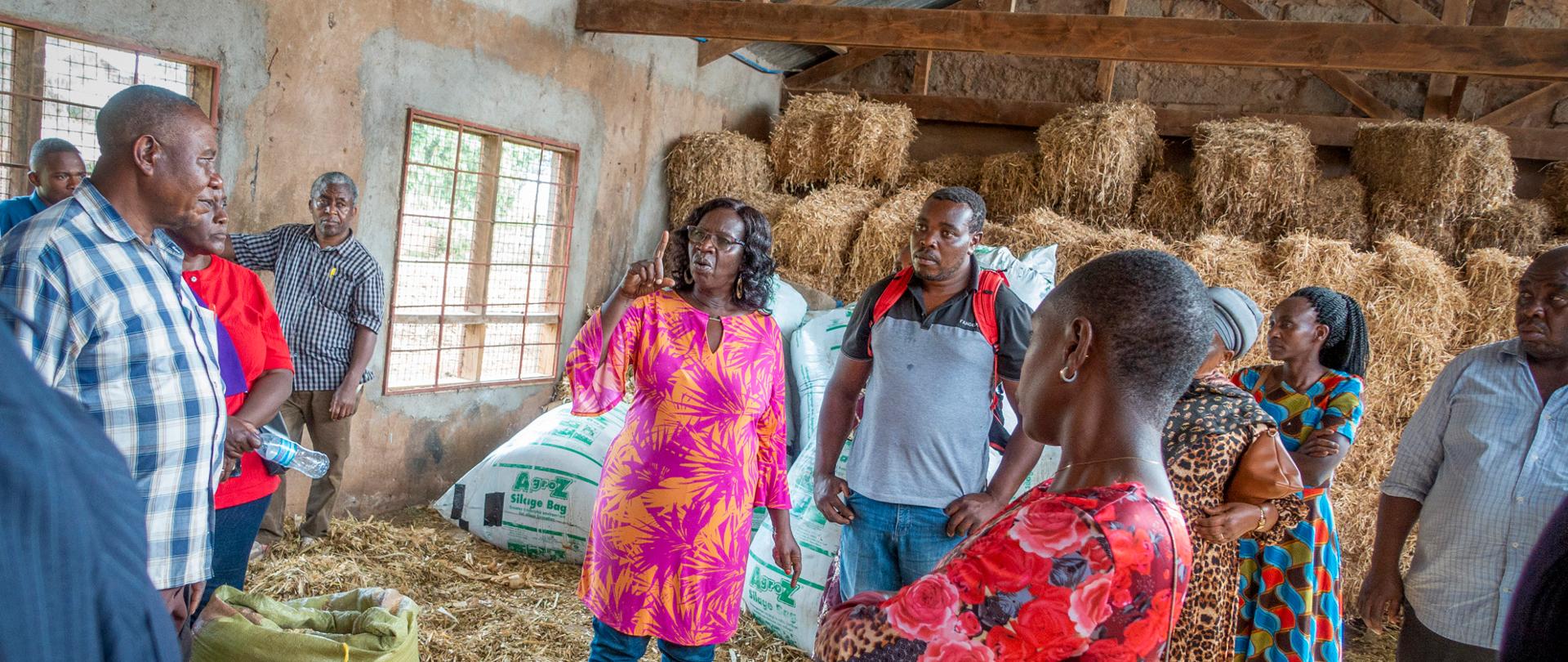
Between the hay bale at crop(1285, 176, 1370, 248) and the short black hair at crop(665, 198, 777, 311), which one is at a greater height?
the hay bale at crop(1285, 176, 1370, 248)

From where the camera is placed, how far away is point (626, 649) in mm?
2293

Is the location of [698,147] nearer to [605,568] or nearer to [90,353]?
[605,568]

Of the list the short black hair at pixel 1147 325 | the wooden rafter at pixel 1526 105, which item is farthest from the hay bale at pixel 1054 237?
the short black hair at pixel 1147 325

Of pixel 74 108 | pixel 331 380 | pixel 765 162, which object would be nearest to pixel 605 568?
pixel 331 380

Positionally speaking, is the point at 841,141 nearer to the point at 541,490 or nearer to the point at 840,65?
the point at 840,65

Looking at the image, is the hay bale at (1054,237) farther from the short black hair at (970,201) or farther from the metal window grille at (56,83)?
the metal window grille at (56,83)

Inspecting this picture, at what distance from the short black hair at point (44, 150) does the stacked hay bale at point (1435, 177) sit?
641cm

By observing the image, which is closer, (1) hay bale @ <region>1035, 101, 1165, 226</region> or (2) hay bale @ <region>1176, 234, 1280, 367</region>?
(2) hay bale @ <region>1176, 234, 1280, 367</region>

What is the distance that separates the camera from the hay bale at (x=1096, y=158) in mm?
6062

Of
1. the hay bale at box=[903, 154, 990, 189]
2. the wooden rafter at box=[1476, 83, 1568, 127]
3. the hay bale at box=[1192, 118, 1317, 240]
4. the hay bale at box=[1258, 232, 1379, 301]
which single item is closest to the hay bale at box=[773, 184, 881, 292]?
the hay bale at box=[903, 154, 990, 189]

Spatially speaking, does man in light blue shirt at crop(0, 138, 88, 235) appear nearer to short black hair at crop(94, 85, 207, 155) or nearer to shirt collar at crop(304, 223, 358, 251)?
shirt collar at crop(304, 223, 358, 251)

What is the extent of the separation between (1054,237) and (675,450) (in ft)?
12.1

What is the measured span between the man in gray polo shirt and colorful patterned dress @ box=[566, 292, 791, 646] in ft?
1.05

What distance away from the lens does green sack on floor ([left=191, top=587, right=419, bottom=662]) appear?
2166 millimetres
